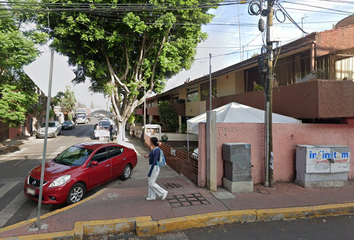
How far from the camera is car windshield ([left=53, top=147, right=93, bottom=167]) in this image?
592 cm

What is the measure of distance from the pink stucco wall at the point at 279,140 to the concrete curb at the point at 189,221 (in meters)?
1.76

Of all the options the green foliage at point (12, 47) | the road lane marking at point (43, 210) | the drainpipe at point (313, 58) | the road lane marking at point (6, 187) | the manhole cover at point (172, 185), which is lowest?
the road lane marking at point (43, 210)

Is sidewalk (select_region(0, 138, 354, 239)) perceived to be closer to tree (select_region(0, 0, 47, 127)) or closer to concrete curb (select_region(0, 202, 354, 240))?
concrete curb (select_region(0, 202, 354, 240))

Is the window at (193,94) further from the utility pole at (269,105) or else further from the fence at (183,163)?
the utility pole at (269,105)

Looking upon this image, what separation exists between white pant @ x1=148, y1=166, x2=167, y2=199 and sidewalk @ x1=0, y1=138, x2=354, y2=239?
0.20m

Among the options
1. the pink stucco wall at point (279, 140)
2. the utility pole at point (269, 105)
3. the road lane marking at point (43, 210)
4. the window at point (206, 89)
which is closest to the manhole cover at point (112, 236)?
the road lane marking at point (43, 210)

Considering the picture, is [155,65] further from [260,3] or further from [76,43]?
[260,3]

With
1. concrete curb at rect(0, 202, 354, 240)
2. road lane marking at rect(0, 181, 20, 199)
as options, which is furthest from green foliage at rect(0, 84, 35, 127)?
concrete curb at rect(0, 202, 354, 240)

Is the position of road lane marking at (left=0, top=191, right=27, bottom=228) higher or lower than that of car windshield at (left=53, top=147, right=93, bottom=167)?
lower

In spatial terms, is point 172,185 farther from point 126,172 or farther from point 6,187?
point 6,187

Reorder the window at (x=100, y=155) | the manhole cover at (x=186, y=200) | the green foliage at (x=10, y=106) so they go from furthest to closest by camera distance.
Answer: the green foliage at (x=10, y=106) → the window at (x=100, y=155) → the manhole cover at (x=186, y=200)

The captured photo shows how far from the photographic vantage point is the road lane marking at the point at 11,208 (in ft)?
14.9

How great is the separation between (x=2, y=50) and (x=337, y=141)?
1592 cm

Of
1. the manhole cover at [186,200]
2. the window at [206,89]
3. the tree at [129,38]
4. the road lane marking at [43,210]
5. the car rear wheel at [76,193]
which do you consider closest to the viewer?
the road lane marking at [43,210]
